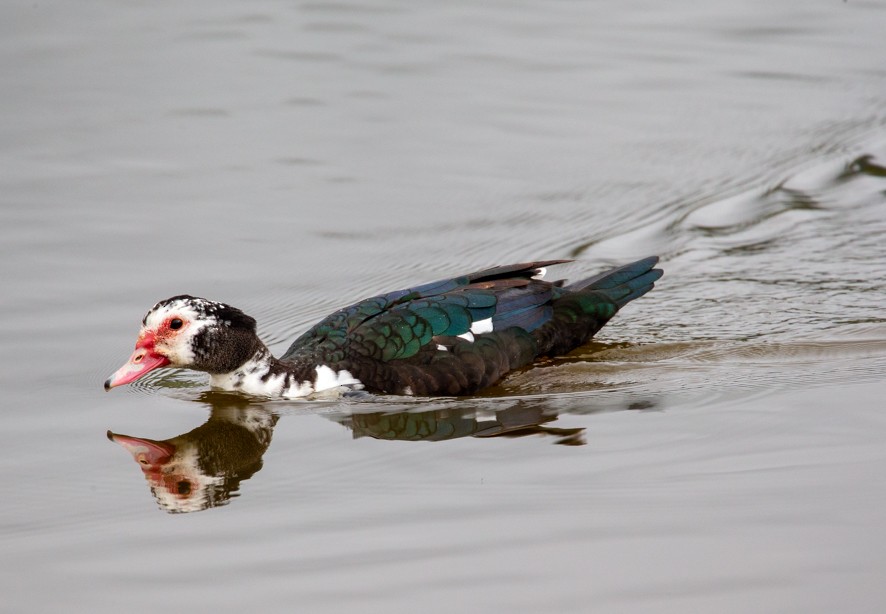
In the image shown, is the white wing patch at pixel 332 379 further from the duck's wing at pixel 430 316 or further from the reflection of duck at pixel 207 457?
the reflection of duck at pixel 207 457

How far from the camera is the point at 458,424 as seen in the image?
8023mm

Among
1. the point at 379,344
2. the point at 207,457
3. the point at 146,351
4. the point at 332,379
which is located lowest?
the point at 207,457

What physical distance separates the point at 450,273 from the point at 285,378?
2.91 meters

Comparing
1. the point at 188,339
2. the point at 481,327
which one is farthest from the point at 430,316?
the point at 188,339

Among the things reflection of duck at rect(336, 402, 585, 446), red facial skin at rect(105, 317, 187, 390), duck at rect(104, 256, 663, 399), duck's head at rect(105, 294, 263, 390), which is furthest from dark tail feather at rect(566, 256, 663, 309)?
red facial skin at rect(105, 317, 187, 390)

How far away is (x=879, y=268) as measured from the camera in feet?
35.1

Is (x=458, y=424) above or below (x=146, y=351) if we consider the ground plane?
below

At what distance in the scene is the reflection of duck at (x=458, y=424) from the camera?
7781mm

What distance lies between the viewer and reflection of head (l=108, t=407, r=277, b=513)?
7.14 metres

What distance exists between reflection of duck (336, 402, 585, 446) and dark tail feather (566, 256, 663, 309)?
1.37 meters

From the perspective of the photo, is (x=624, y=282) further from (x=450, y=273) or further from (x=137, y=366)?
(x=137, y=366)

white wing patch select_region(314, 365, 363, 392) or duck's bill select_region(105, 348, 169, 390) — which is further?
white wing patch select_region(314, 365, 363, 392)

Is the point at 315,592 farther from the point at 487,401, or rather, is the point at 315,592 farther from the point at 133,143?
the point at 133,143

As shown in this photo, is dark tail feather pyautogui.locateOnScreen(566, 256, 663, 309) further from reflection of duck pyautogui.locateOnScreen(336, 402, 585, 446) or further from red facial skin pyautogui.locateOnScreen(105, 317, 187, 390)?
red facial skin pyautogui.locateOnScreen(105, 317, 187, 390)
